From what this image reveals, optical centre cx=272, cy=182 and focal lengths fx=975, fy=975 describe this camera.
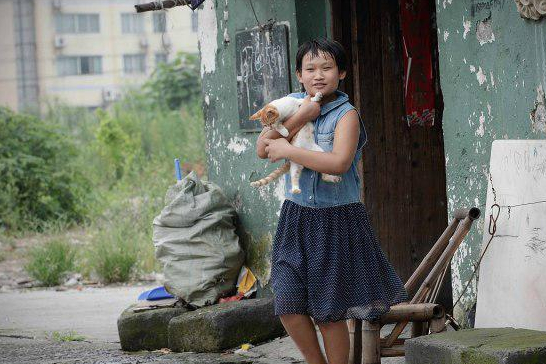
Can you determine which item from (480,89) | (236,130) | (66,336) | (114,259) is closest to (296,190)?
(480,89)

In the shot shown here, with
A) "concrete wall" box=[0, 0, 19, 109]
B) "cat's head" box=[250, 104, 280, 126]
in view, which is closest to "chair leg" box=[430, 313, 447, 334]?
"cat's head" box=[250, 104, 280, 126]

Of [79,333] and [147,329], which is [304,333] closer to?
[147,329]

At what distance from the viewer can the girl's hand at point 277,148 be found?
4254 mm

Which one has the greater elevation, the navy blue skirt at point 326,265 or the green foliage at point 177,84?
the green foliage at point 177,84

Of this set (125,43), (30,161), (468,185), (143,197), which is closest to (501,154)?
(468,185)

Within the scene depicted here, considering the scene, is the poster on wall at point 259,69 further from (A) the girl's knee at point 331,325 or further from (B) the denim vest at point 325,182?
(A) the girl's knee at point 331,325

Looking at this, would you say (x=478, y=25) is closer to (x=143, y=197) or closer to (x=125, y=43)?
(x=143, y=197)

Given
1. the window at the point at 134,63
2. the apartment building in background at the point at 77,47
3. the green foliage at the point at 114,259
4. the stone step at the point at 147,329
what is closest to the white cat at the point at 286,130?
the stone step at the point at 147,329

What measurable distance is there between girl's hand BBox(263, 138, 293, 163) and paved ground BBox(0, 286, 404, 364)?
66.6 inches

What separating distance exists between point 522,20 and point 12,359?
397cm

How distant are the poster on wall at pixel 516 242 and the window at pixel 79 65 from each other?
115 ft

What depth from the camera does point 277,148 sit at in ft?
14.1

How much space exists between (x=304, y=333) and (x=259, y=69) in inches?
111

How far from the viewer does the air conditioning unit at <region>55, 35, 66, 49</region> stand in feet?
124
